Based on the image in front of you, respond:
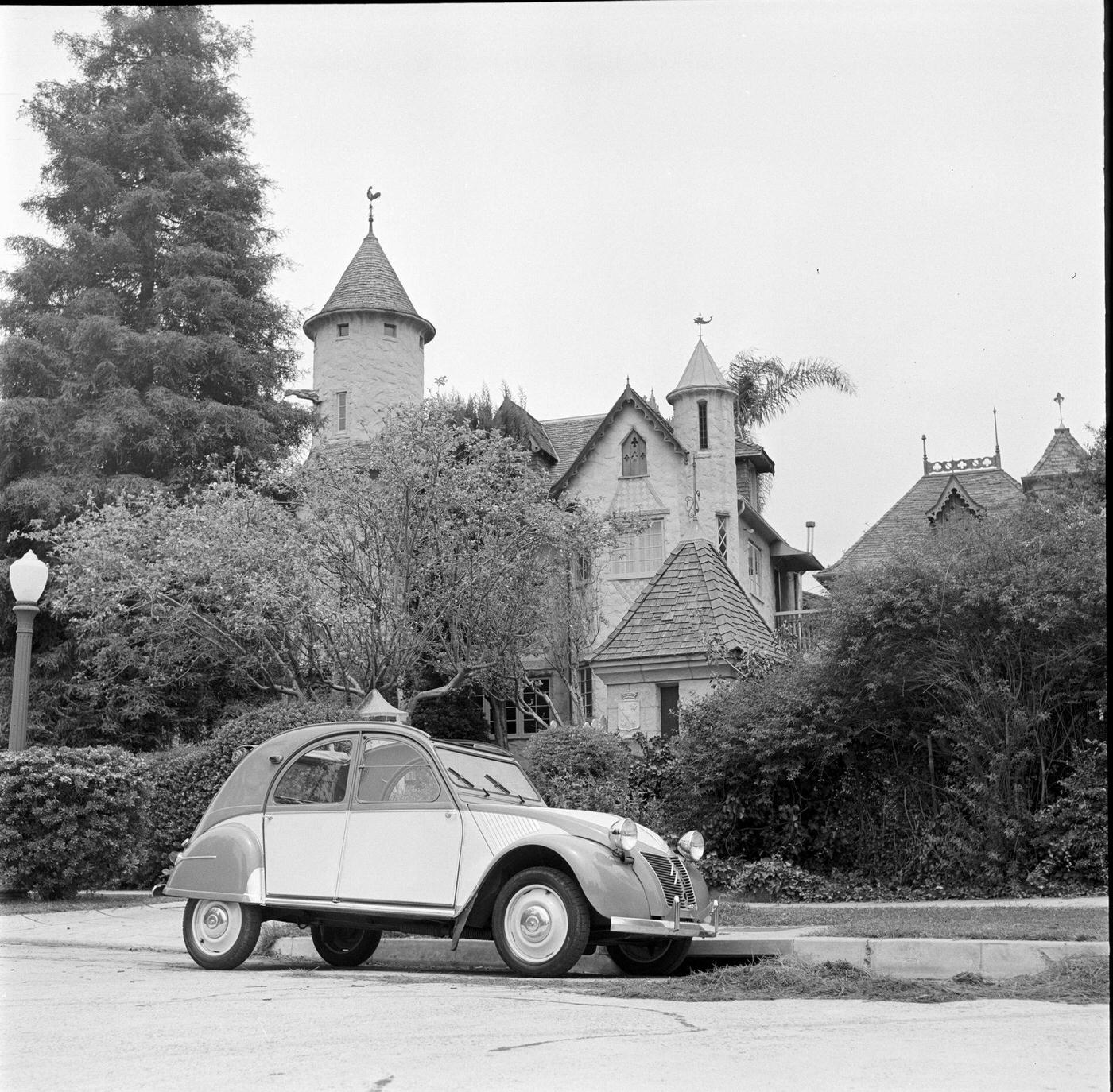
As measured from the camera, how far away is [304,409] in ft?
127

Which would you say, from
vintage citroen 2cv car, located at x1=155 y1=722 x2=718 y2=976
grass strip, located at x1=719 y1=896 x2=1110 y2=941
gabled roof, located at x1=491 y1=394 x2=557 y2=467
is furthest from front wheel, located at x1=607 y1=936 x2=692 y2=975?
gabled roof, located at x1=491 y1=394 x2=557 y2=467

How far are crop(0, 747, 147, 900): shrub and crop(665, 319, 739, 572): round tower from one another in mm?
23559

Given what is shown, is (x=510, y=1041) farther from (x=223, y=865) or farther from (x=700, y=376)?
(x=700, y=376)

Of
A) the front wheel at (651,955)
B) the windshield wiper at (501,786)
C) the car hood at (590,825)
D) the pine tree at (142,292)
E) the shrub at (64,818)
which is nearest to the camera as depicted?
the car hood at (590,825)

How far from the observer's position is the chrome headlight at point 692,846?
33.9 ft

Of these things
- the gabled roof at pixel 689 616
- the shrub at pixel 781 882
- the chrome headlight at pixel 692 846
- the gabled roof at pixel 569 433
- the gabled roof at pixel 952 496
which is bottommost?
the shrub at pixel 781 882

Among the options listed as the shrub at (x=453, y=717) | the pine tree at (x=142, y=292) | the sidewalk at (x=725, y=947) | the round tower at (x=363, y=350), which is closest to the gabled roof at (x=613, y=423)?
the round tower at (x=363, y=350)

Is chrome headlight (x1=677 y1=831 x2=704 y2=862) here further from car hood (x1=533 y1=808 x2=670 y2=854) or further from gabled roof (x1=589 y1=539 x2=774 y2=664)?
gabled roof (x1=589 y1=539 x2=774 y2=664)

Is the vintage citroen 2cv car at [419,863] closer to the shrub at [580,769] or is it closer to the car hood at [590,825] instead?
the car hood at [590,825]

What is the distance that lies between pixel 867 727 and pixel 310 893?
776 cm

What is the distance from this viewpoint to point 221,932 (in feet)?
33.4

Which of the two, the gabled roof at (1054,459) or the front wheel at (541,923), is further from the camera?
the gabled roof at (1054,459)

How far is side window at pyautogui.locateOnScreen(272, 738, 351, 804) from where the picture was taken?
405 inches

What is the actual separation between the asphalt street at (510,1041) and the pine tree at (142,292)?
26.4m
